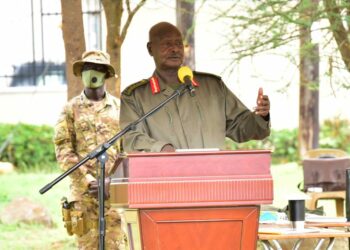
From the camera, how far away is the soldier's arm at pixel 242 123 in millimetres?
6246

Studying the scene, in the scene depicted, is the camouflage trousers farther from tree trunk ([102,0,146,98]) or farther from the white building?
the white building

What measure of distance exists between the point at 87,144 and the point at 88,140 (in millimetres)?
31

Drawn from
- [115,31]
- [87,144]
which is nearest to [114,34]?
[115,31]

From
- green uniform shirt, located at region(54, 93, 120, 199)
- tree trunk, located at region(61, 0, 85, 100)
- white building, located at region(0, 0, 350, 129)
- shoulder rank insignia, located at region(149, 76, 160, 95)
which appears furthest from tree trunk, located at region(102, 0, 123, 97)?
white building, located at region(0, 0, 350, 129)

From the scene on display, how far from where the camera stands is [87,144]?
8.10 meters

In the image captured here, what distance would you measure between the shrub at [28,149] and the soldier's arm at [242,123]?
561 inches

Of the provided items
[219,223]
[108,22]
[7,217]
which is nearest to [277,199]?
[7,217]

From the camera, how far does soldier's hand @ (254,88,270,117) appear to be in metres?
5.91

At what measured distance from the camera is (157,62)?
259 inches

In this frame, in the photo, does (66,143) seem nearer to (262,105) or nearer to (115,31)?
(262,105)

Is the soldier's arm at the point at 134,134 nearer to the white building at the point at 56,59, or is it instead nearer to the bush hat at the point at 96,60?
the bush hat at the point at 96,60

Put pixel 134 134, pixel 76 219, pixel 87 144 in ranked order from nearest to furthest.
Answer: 1. pixel 134 134
2. pixel 76 219
3. pixel 87 144

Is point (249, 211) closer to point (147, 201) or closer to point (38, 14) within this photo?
point (147, 201)

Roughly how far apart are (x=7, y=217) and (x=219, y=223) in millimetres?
9058
